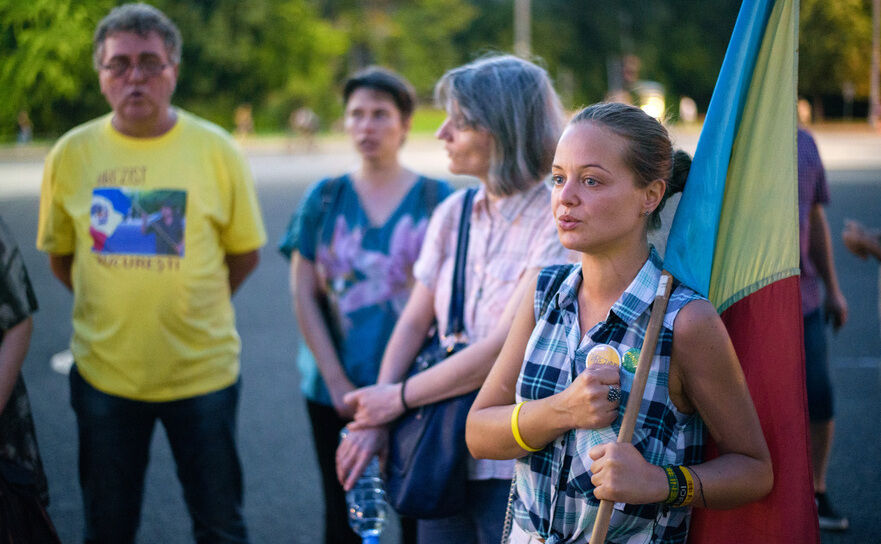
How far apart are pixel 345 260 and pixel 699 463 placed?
5.78ft

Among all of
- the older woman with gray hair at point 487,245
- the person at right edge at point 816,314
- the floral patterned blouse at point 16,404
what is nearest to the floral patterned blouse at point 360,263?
the older woman with gray hair at point 487,245

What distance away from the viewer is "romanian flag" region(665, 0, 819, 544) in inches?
67.5

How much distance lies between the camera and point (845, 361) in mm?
6438

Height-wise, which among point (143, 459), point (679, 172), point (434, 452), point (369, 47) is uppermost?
point (369, 47)

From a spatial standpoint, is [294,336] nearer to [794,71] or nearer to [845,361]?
[845,361]

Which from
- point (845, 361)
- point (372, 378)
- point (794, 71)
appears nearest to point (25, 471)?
point (372, 378)

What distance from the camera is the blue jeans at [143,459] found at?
296cm

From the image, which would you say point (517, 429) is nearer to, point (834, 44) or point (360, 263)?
point (360, 263)

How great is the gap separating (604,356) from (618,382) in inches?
2.5

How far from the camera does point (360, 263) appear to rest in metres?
3.16

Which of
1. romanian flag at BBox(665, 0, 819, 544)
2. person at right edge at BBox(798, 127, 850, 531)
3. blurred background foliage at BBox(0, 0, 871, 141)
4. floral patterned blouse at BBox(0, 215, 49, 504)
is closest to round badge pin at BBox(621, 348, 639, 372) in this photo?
romanian flag at BBox(665, 0, 819, 544)

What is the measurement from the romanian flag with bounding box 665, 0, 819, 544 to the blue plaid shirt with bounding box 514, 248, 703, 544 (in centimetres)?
9

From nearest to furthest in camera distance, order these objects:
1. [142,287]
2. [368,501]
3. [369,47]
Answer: [368,501] < [142,287] < [369,47]

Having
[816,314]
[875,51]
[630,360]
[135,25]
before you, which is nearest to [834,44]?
[875,51]
